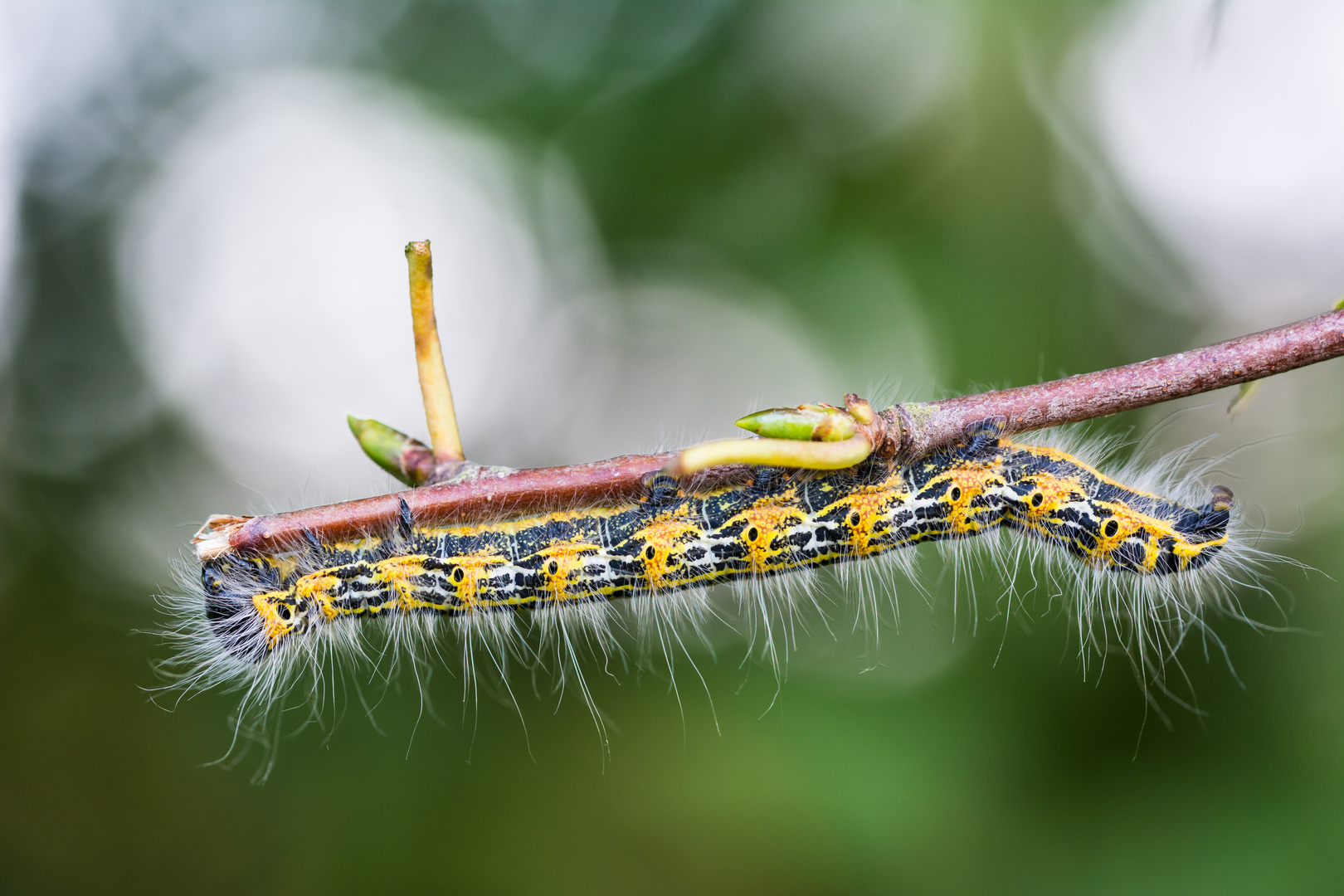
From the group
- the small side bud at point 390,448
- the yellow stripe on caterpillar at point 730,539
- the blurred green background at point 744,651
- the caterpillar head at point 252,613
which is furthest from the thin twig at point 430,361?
the blurred green background at point 744,651

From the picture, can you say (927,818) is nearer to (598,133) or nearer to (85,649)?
(598,133)

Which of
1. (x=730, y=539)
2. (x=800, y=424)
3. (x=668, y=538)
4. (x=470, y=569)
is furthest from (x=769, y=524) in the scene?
(x=800, y=424)

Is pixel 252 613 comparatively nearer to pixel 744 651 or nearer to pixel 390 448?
pixel 390 448

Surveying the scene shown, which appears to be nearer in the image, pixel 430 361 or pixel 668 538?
pixel 430 361

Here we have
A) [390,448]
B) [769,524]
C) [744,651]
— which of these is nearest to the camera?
[390,448]

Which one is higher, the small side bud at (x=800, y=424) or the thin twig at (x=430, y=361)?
the thin twig at (x=430, y=361)

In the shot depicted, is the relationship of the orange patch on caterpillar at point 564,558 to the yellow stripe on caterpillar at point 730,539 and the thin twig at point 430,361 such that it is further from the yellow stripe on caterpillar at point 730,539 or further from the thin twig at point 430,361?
the thin twig at point 430,361
